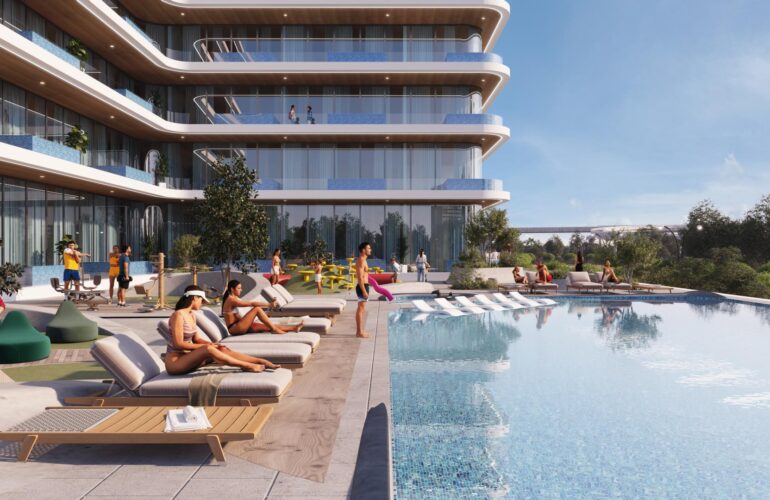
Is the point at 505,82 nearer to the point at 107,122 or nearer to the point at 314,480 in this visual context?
the point at 107,122

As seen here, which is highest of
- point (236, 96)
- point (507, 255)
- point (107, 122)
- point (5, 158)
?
point (236, 96)

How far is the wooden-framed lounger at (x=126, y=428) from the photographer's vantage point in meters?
4.06

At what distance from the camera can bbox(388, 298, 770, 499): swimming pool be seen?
15.5 feet

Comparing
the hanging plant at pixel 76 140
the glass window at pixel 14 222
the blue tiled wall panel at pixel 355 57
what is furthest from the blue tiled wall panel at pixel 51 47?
the blue tiled wall panel at pixel 355 57

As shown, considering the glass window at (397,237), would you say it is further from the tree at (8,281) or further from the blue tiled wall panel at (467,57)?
the tree at (8,281)

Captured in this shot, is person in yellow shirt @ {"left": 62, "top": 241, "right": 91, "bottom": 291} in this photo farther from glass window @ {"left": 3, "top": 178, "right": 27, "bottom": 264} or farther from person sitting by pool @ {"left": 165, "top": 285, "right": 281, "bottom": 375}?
person sitting by pool @ {"left": 165, "top": 285, "right": 281, "bottom": 375}

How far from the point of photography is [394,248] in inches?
1264

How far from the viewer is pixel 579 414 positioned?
21.1 ft

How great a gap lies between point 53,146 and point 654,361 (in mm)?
21494

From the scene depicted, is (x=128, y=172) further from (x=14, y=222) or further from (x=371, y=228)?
(x=371, y=228)

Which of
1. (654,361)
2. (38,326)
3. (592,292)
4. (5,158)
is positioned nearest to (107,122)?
(5,158)

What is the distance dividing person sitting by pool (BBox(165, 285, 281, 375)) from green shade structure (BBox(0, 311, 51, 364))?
3670 mm

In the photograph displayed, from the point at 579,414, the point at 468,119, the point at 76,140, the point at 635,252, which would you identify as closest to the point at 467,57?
the point at 468,119

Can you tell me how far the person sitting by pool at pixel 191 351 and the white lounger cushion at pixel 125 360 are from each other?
0.23 meters
